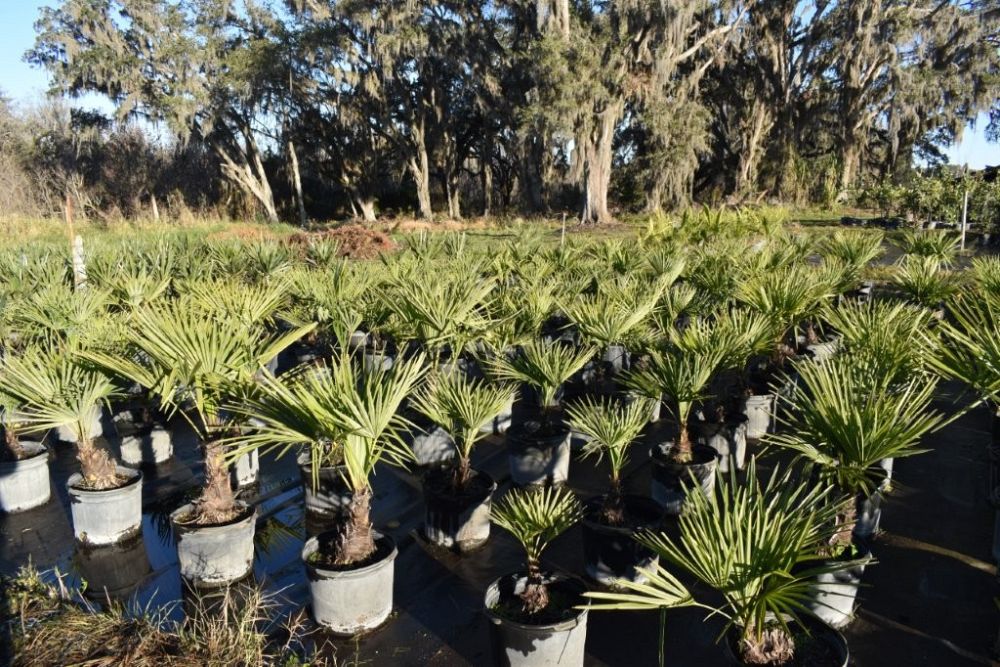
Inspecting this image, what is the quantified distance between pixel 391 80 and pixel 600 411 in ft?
101

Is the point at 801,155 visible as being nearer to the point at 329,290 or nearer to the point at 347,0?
the point at 347,0

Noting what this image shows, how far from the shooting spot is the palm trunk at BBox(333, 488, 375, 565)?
3662 millimetres

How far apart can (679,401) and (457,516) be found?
1.75 m

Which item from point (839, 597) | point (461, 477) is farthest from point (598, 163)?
point (839, 597)

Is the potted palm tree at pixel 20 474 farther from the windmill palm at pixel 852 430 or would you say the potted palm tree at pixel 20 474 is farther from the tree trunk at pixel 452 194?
the tree trunk at pixel 452 194

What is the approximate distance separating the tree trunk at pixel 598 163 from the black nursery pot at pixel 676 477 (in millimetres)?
22253

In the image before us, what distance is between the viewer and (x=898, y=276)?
860 cm

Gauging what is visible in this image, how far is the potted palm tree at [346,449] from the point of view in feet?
10.9

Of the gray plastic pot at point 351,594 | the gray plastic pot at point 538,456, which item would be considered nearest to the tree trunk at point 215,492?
the gray plastic pot at point 351,594

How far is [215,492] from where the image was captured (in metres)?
4.32

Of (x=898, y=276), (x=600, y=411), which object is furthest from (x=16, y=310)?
(x=898, y=276)

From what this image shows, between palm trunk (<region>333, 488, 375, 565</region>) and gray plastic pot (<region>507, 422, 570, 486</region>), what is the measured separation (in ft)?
6.63

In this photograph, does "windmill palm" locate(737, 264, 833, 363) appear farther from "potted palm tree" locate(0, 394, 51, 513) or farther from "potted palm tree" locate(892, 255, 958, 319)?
"potted palm tree" locate(0, 394, 51, 513)

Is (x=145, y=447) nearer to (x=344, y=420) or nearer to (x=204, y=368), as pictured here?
(x=204, y=368)
